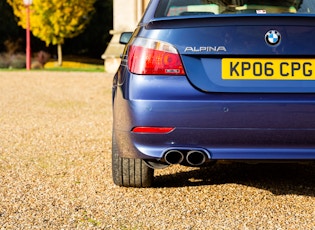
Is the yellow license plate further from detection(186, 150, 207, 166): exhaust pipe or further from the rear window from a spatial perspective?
the rear window

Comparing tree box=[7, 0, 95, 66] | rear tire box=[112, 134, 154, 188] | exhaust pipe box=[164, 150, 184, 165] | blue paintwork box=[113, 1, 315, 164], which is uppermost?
blue paintwork box=[113, 1, 315, 164]

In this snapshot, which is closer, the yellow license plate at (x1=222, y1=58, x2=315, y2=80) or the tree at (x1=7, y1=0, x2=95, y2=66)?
the yellow license plate at (x1=222, y1=58, x2=315, y2=80)

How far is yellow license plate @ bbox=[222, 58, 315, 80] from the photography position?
4008 millimetres

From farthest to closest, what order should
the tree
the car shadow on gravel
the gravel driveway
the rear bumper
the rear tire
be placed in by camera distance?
the tree → the car shadow on gravel → the rear tire → the gravel driveway → the rear bumper

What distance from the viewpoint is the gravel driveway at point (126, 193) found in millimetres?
4098

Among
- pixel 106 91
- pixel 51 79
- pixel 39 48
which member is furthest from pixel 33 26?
pixel 106 91

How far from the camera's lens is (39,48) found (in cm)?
4328

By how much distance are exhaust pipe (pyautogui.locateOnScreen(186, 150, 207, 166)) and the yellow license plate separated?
457 millimetres

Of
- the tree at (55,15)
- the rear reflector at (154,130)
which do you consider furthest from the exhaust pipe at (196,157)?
the tree at (55,15)

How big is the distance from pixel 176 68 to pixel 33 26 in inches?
1345

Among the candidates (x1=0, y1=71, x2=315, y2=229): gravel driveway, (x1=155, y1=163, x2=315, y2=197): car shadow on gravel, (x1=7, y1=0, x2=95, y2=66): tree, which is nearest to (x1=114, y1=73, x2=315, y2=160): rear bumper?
(x1=0, y1=71, x2=315, y2=229): gravel driveway

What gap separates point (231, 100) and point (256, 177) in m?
1.56

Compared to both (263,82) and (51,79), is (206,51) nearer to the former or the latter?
(263,82)

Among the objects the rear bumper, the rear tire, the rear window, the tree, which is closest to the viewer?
the rear bumper
